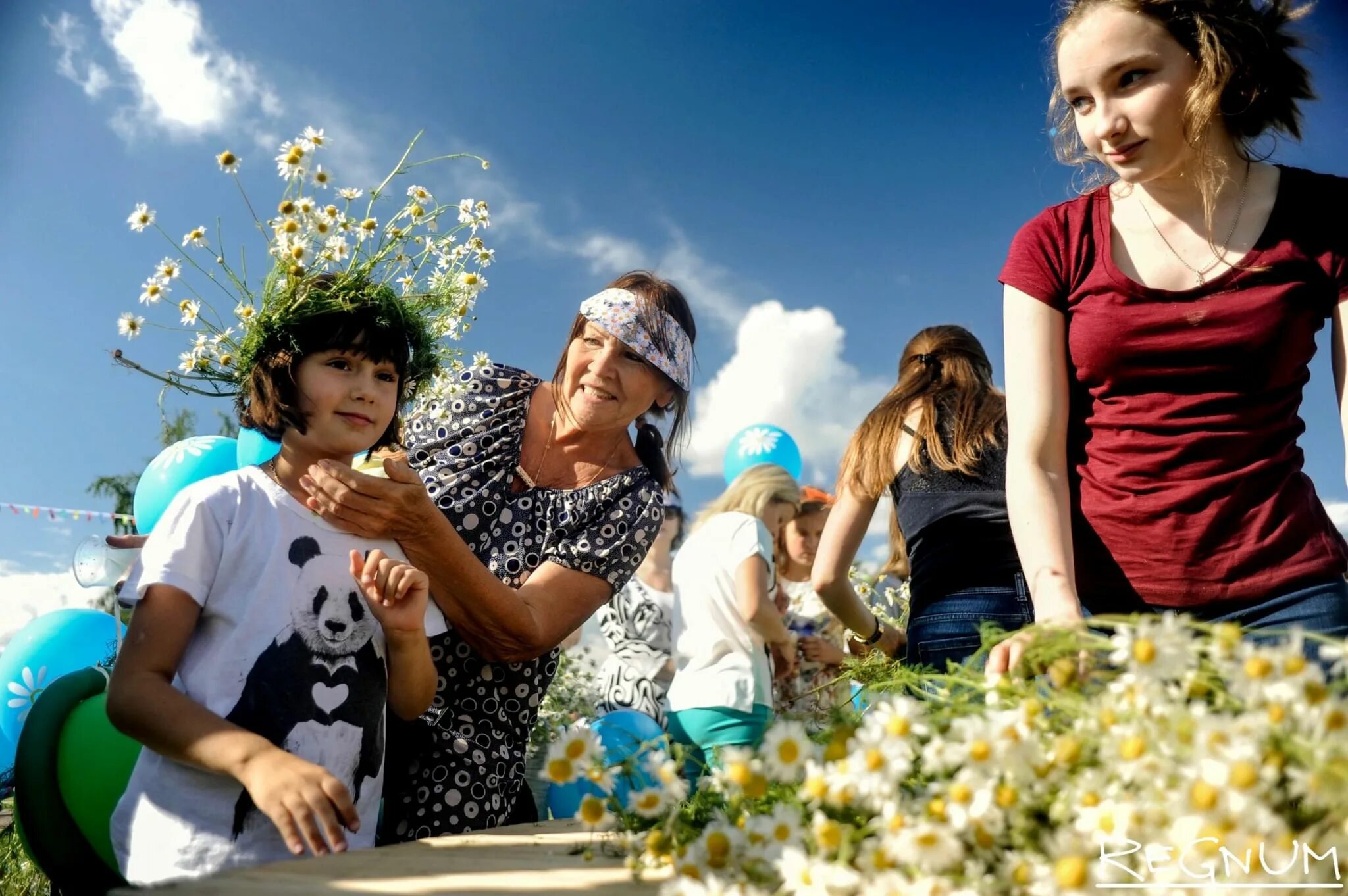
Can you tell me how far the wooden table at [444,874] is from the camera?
38.7 inches

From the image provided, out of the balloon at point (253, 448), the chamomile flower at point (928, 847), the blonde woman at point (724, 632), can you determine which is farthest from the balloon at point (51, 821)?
the blonde woman at point (724, 632)

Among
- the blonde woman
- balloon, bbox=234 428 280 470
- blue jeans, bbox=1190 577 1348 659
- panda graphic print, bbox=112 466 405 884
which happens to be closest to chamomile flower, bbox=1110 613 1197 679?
blue jeans, bbox=1190 577 1348 659

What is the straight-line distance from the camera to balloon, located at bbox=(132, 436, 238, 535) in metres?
4.80

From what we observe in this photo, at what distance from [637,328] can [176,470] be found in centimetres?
321

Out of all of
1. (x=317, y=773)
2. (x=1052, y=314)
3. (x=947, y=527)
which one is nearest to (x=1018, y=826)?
(x=317, y=773)

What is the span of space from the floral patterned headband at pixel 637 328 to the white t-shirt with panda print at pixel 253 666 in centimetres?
92

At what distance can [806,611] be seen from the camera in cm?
627

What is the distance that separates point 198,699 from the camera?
1.72m

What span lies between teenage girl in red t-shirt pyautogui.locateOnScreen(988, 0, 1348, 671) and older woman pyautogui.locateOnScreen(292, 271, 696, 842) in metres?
1.04

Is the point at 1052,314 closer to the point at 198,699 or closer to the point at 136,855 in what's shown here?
the point at 198,699

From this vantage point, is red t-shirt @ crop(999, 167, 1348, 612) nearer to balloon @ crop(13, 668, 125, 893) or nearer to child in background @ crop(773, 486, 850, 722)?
balloon @ crop(13, 668, 125, 893)

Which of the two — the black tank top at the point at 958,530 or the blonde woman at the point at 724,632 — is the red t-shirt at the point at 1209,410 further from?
the blonde woman at the point at 724,632

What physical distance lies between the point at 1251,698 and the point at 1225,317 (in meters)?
1.12

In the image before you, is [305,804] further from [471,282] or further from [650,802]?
[471,282]
